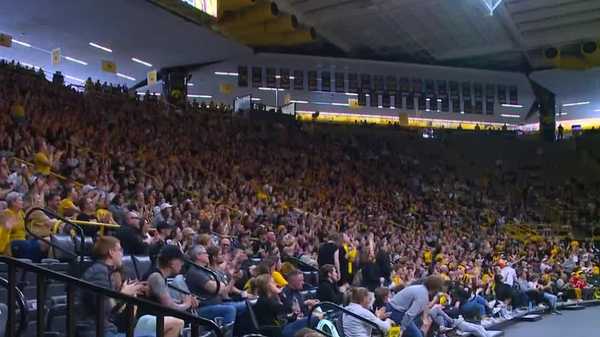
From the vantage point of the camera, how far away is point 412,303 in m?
9.02

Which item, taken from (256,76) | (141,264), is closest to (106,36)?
(256,76)

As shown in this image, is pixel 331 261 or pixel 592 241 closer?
pixel 331 261

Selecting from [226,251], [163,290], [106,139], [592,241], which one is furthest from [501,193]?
[163,290]

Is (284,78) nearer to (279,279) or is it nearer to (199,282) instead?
(279,279)

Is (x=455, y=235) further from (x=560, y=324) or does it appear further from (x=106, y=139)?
(x=106, y=139)

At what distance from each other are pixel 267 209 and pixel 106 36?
34.0 feet

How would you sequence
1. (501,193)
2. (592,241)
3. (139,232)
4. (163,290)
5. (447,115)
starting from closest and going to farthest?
(163,290) < (139,232) < (592,241) < (501,193) < (447,115)

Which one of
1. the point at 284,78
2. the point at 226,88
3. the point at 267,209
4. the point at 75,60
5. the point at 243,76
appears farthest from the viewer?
the point at 284,78

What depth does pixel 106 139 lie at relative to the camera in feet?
54.9

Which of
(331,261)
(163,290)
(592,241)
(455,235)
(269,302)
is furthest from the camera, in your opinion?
(592,241)

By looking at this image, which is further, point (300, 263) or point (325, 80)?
point (325, 80)

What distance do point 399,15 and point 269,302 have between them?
19.0 metres

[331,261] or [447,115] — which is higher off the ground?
[447,115]

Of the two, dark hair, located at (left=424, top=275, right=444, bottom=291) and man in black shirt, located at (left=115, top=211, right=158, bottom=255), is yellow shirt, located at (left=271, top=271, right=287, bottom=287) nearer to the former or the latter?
man in black shirt, located at (left=115, top=211, right=158, bottom=255)
